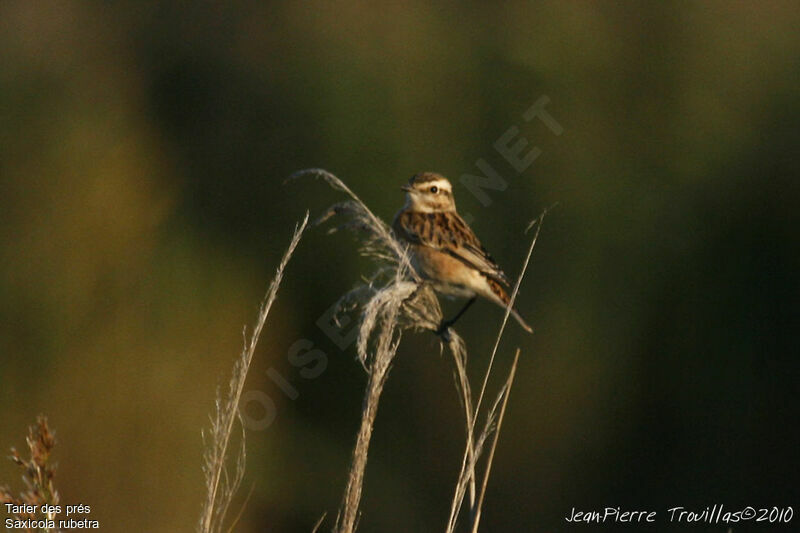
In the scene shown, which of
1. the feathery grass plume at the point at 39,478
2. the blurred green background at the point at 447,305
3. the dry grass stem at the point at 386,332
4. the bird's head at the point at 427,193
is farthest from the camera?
the blurred green background at the point at 447,305

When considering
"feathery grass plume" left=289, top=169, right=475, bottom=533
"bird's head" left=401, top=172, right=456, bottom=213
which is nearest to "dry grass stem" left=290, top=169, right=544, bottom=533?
"feathery grass plume" left=289, top=169, right=475, bottom=533

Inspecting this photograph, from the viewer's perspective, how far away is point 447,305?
22.7 ft

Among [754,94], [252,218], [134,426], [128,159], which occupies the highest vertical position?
[754,94]

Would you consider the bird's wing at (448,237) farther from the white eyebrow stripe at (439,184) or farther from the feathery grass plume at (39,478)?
the feathery grass plume at (39,478)

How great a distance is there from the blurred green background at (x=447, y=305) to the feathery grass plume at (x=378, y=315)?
359 cm

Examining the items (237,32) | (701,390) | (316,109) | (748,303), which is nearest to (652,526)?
(701,390)

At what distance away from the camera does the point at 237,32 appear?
9438mm

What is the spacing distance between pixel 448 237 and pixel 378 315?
184cm

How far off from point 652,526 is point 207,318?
370cm

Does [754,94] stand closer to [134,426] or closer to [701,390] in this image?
[701,390]

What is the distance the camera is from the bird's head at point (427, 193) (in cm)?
537

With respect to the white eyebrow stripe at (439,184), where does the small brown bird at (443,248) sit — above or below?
below

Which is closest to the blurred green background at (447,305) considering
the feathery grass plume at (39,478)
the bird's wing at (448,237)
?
the bird's wing at (448,237)

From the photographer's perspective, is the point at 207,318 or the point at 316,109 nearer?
the point at 207,318
